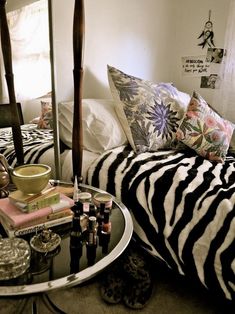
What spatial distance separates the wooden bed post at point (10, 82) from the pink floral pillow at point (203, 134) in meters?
0.85

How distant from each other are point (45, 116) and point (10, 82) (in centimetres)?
23

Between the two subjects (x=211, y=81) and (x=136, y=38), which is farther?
(x=211, y=81)

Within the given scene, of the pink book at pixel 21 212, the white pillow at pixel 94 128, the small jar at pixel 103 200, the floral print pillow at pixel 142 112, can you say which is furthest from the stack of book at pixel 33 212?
the floral print pillow at pixel 142 112

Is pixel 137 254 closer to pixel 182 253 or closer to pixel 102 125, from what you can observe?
pixel 182 253

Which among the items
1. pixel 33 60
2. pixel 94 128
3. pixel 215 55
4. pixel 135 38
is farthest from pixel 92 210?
pixel 215 55

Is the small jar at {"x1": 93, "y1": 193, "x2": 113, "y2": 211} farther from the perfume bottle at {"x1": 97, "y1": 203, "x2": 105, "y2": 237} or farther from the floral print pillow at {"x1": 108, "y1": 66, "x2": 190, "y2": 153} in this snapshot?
the floral print pillow at {"x1": 108, "y1": 66, "x2": 190, "y2": 153}

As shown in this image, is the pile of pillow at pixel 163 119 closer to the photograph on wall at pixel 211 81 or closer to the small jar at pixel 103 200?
the small jar at pixel 103 200

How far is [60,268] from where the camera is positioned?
2.57 ft

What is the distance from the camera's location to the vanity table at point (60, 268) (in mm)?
692

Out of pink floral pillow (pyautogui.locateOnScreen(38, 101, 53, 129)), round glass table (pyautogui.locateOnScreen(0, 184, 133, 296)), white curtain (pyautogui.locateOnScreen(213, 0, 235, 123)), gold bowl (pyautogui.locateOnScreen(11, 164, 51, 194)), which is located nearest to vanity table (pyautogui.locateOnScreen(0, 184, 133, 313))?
round glass table (pyautogui.locateOnScreen(0, 184, 133, 296))

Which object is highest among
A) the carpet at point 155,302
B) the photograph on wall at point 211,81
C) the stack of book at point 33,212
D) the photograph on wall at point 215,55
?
the photograph on wall at point 215,55

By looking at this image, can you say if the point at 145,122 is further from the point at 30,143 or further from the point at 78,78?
the point at 30,143

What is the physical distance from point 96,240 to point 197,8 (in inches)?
76.9

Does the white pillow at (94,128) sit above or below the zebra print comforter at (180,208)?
above
